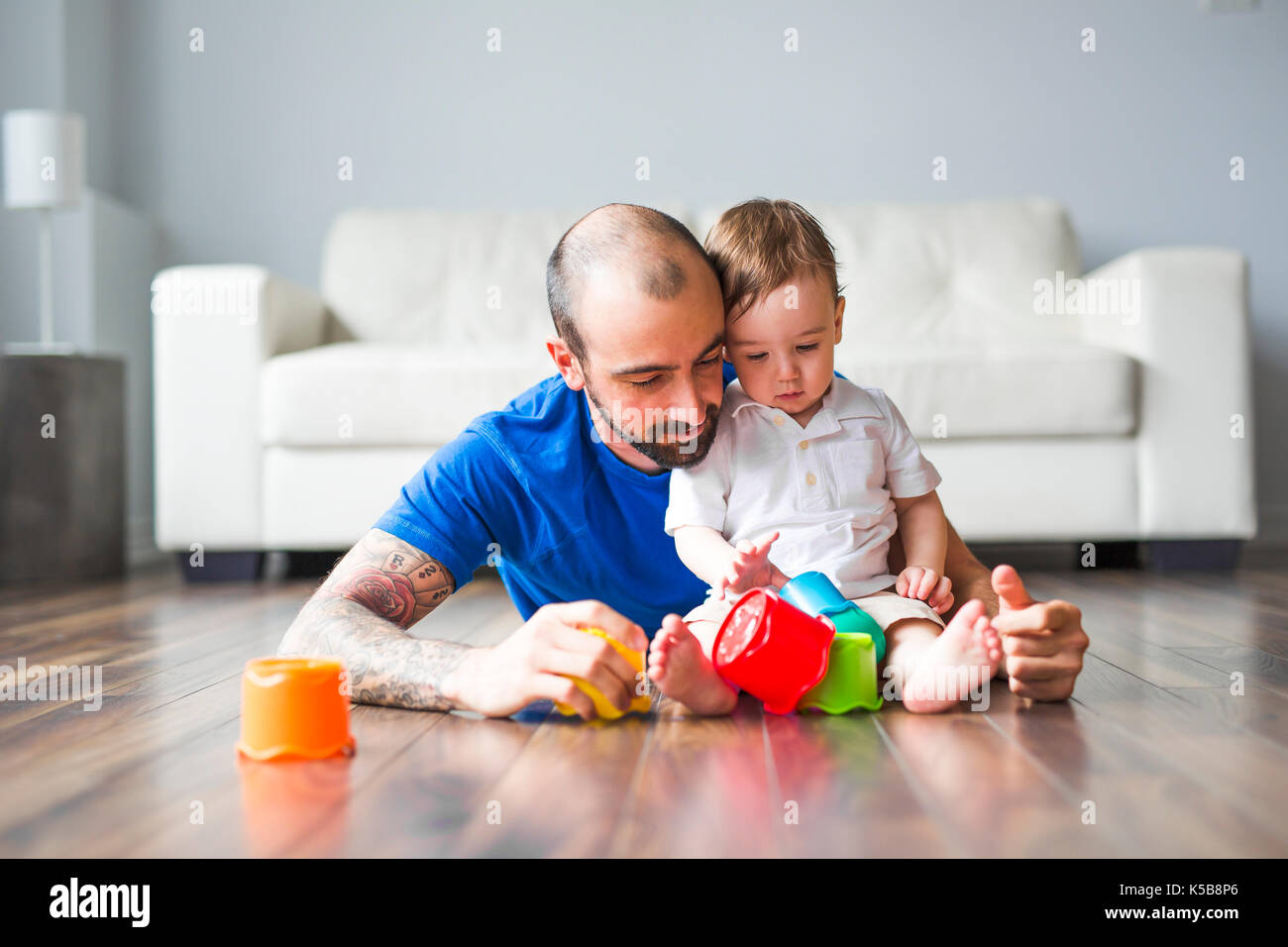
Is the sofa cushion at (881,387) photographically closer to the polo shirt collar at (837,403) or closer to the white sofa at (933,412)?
the white sofa at (933,412)

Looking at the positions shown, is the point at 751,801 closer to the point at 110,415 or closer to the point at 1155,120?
the point at 110,415

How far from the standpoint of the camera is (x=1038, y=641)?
107 cm

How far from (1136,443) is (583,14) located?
210cm

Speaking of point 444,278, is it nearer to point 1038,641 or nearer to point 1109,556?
point 1109,556

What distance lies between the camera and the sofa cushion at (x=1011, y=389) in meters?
2.49

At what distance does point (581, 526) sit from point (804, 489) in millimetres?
273

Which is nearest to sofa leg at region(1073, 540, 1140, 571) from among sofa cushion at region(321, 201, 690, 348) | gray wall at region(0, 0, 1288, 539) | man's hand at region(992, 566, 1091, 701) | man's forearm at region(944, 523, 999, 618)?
gray wall at region(0, 0, 1288, 539)

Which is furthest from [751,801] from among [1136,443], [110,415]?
[110,415]

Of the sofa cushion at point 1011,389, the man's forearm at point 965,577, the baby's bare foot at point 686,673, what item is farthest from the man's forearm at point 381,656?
the sofa cushion at point 1011,389

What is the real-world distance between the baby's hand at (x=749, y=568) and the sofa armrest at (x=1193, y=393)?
174cm

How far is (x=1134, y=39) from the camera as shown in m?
3.36

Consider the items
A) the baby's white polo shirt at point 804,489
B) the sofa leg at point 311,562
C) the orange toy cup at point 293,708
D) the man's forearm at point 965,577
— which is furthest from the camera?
the sofa leg at point 311,562
